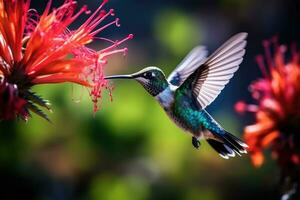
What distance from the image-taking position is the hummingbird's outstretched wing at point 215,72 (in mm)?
2314

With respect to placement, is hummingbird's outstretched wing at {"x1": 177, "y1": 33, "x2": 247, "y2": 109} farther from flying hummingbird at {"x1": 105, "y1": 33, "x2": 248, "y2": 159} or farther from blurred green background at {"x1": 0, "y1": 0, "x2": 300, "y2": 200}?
blurred green background at {"x1": 0, "y1": 0, "x2": 300, "y2": 200}

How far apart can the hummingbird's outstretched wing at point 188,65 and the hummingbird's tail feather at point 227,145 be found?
0.33m

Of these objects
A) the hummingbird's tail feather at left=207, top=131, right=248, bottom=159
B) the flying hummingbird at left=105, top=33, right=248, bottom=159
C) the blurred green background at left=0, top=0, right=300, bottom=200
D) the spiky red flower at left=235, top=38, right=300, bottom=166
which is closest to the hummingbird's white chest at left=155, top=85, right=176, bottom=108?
the flying hummingbird at left=105, top=33, right=248, bottom=159

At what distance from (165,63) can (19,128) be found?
1.30m

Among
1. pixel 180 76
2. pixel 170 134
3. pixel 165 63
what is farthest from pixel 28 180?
pixel 180 76

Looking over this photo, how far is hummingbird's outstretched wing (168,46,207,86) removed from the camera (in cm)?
274

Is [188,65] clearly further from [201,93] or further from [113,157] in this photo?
[113,157]

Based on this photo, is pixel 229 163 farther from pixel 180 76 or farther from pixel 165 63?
pixel 180 76

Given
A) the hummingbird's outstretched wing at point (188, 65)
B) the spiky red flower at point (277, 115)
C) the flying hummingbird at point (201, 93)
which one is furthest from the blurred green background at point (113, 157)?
the flying hummingbird at point (201, 93)

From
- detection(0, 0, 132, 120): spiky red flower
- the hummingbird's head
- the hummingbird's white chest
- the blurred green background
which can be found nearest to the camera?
detection(0, 0, 132, 120): spiky red flower

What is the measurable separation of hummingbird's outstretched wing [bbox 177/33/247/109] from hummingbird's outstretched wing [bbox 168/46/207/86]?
0.14 m

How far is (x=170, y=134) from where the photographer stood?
16.1 feet

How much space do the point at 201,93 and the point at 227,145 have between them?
24 centimetres

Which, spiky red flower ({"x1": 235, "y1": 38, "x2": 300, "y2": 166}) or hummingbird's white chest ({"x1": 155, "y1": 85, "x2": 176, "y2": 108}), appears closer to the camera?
hummingbird's white chest ({"x1": 155, "y1": 85, "x2": 176, "y2": 108})
